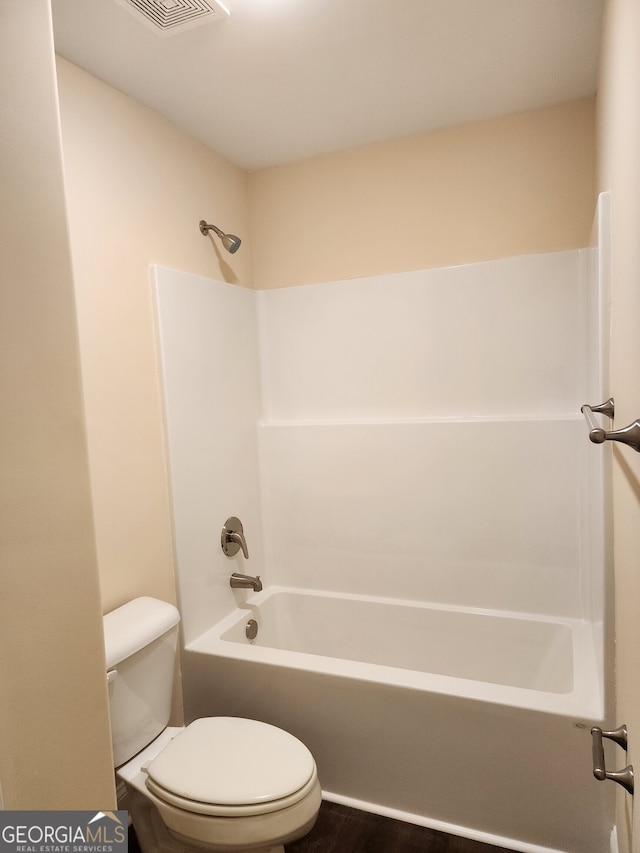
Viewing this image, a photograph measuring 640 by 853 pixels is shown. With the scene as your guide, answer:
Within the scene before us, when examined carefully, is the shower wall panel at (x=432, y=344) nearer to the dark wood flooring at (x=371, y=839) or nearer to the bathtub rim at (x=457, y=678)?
the bathtub rim at (x=457, y=678)

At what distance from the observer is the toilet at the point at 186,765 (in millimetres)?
1382

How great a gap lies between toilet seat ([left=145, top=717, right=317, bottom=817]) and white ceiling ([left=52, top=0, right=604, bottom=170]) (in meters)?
2.07

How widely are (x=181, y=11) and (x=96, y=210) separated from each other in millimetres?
626

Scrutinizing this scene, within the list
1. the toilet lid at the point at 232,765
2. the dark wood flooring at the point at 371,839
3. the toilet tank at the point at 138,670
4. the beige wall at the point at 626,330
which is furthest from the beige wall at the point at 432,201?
the dark wood flooring at the point at 371,839

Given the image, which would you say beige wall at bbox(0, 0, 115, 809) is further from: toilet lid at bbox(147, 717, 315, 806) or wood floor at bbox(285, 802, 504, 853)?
wood floor at bbox(285, 802, 504, 853)

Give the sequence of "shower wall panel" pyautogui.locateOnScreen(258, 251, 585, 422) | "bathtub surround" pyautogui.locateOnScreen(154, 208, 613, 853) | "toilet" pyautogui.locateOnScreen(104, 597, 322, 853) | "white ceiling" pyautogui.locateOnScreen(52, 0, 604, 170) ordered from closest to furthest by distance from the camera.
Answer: "toilet" pyautogui.locateOnScreen(104, 597, 322, 853), "white ceiling" pyautogui.locateOnScreen(52, 0, 604, 170), "bathtub surround" pyautogui.locateOnScreen(154, 208, 613, 853), "shower wall panel" pyautogui.locateOnScreen(258, 251, 585, 422)

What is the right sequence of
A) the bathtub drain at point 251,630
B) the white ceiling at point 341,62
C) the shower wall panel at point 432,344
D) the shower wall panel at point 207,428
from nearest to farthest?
the white ceiling at point 341,62, the shower wall panel at point 207,428, the shower wall panel at point 432,344, the bathtub drain at point 251,630

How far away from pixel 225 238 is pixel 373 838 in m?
2.24

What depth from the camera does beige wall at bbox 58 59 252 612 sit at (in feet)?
5.64

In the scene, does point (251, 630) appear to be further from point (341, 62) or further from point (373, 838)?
point (341, 62)

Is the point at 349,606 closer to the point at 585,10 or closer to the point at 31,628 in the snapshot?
the point at 31,628

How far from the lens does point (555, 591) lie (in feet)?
7.22

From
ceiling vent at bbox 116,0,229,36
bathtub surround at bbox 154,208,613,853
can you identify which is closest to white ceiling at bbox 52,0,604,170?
ceiling vent at bbox 116,0,229,36

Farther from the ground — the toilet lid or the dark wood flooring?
the toilet lid
